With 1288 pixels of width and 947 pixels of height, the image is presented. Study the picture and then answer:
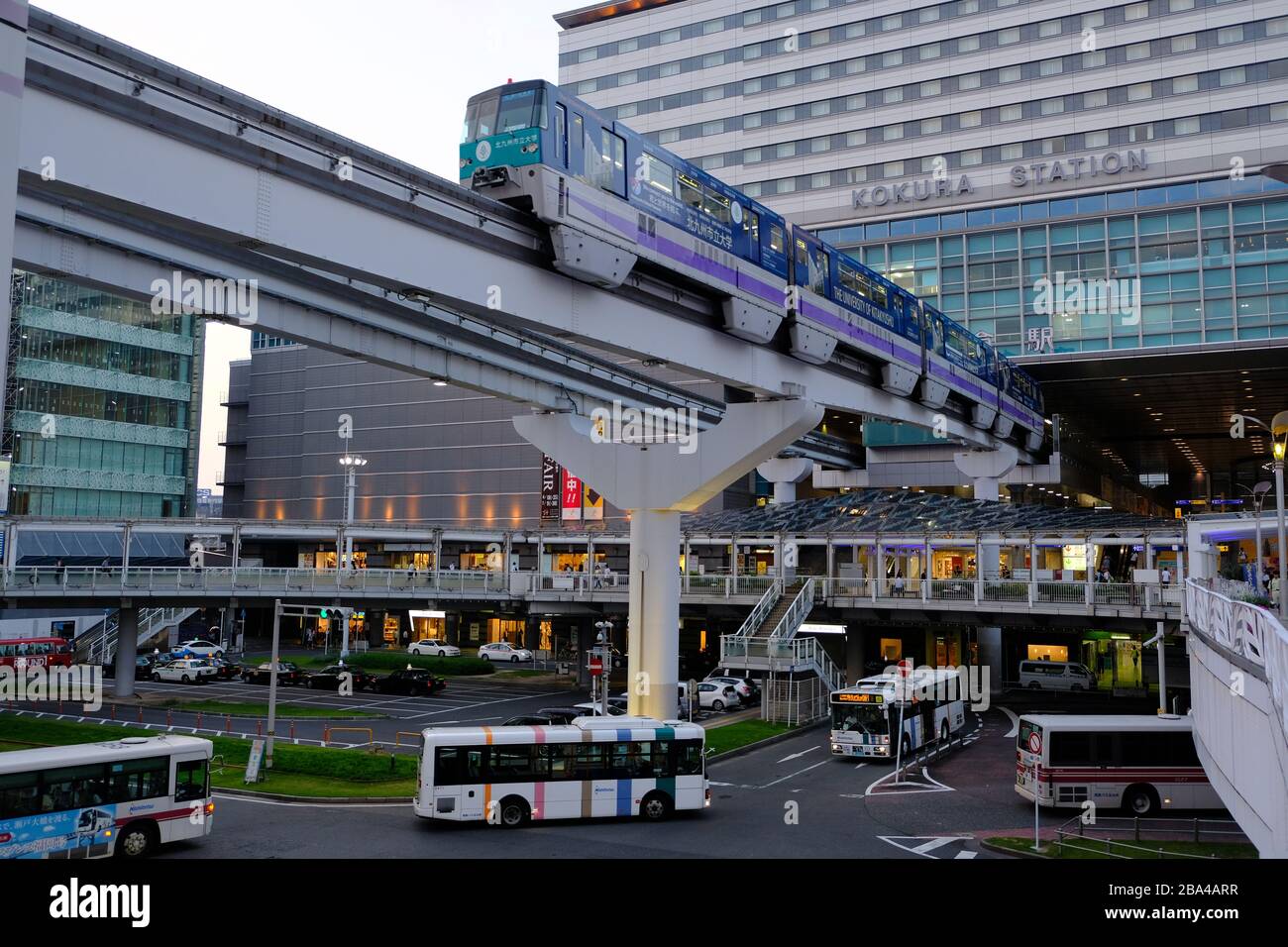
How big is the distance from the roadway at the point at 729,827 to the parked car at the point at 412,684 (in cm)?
2367

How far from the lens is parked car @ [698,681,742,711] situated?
145 feet

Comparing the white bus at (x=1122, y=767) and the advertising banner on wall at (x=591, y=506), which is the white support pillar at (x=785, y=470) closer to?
the advertising banner on wall at (x=591, y=506)

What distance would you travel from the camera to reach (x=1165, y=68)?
63.2 metres

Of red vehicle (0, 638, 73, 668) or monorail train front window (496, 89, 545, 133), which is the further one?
red vehicle (0, 638, 73, 668)

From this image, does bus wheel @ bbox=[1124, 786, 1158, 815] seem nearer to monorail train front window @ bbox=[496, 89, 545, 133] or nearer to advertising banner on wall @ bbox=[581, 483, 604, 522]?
monorail train front window @ bbox=[496, 89, 545, 133]

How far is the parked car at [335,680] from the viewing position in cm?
5109

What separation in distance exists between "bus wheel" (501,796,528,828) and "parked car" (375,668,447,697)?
28.1m

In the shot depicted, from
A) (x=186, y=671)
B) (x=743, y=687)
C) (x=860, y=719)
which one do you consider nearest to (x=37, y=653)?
(x=186, y=671)

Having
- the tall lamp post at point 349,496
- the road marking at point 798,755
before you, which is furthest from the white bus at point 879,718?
the tall lamp post at point 349,496

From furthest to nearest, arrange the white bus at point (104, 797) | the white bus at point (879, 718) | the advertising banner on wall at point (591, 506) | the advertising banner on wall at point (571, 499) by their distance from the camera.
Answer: the advertising banner on wall at point (571, 499), the advertising banner on wall at point (591, 506), the white bus at point (879, 718), the white bus at point (104, 797)

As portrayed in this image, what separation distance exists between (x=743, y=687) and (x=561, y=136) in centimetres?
3007

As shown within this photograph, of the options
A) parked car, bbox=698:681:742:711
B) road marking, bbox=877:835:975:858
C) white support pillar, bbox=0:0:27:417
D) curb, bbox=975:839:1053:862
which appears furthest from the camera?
parked car, bbox=698:681:742:711

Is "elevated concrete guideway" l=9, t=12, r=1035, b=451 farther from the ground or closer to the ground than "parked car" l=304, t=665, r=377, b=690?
farther from the ground

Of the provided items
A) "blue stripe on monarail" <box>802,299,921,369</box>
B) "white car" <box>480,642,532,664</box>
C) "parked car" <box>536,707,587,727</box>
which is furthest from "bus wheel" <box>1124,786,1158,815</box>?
"white car" <box>480,642,532,664</box>
